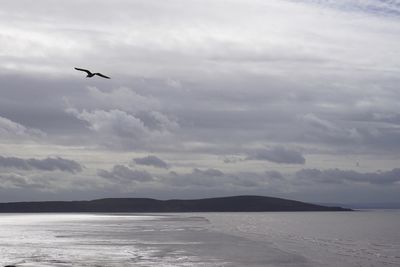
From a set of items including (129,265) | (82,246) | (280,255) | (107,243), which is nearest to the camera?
(129,265)

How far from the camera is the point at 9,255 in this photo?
78438mm

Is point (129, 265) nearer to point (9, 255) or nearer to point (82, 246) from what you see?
point (9, 255)

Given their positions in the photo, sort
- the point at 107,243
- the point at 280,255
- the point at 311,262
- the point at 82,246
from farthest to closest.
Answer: the point at 107,243 → the point at 82,246 → the point at 280,255 → the point at 311,262

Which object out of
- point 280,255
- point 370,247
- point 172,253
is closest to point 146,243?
point 172,253

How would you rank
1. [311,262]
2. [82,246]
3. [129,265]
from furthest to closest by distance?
[82,246] < [311,262] < [129,265]

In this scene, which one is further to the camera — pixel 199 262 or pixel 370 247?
pixel 370 247

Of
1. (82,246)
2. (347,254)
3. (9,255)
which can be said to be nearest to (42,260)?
(9,255)

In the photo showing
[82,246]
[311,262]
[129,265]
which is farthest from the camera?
[82,246]

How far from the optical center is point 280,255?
82562mm

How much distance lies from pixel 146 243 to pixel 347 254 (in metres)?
31.3

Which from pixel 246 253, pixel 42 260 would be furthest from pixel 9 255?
pixel 246 253

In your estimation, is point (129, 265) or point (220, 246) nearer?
point (129, 265)

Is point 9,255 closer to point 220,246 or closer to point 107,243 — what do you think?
point 107,243

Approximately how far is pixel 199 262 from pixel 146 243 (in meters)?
30.5
